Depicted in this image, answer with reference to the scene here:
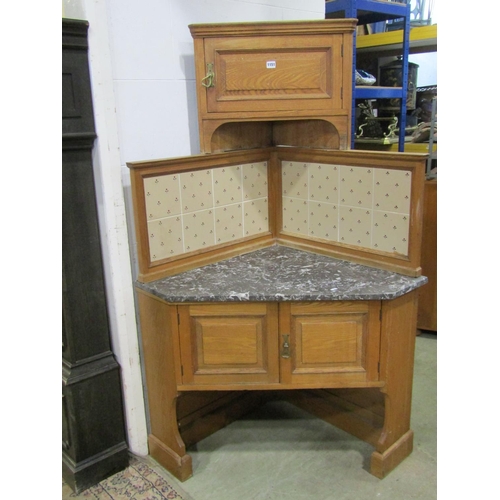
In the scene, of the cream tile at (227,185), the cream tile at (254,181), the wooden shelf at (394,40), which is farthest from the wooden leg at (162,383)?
the wooden shelf at (394,40)

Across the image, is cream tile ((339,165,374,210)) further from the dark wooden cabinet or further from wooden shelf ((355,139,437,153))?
the dark wooden cabinet

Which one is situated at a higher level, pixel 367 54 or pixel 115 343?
pixel 367 54

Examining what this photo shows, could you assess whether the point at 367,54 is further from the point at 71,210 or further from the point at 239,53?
the point at 71,210

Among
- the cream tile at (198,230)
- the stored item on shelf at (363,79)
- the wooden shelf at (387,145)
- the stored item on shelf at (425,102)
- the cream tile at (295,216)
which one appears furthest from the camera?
the stored item on shelf at (425,102)

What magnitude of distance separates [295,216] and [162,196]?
66 cm

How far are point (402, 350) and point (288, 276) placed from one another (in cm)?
51

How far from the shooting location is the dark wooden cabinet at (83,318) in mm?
1729

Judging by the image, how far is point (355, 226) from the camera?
2.09 m

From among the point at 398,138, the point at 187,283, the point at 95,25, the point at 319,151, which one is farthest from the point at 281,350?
the point at 398,138

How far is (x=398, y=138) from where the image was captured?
290 cm

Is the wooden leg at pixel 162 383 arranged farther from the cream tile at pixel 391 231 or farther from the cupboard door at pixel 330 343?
the cream tile at pixel 391 231

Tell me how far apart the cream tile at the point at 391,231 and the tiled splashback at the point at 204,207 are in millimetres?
550

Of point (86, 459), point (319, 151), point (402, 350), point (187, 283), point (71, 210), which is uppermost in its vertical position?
point (319, 151)

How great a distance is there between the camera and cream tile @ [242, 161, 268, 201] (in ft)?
7.33
